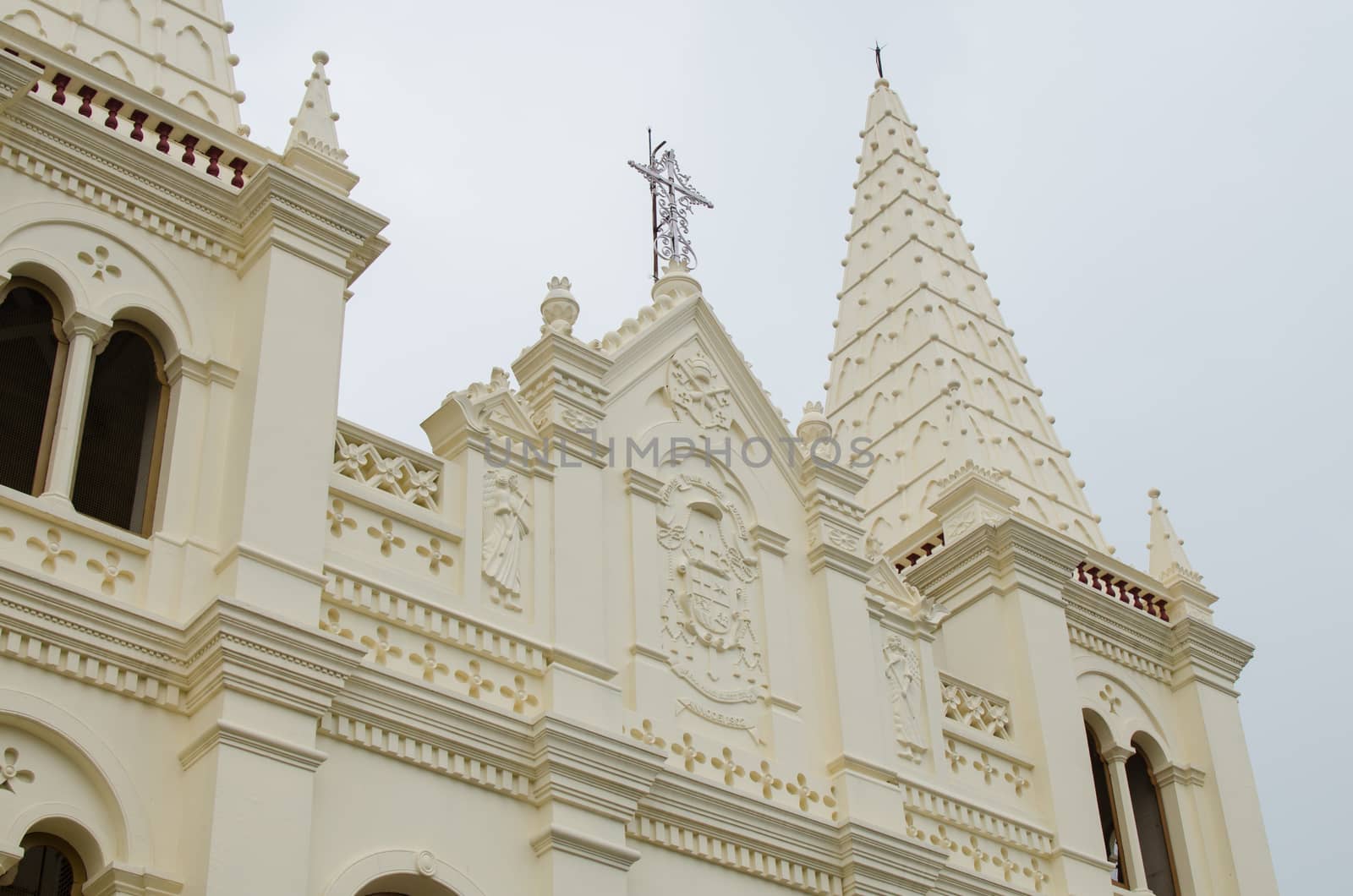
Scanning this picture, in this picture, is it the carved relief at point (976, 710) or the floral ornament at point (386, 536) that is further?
the carved relief at point (976, 710)

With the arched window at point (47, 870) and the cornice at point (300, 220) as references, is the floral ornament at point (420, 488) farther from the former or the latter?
A: the arched window at point (47, 870)

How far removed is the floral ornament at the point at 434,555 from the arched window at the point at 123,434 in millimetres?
2267

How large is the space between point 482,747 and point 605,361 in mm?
4346

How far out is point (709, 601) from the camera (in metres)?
17.3

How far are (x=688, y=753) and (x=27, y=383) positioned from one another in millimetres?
6245

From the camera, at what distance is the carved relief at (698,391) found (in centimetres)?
1848

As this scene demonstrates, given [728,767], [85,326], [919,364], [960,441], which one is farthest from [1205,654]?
[85,326]

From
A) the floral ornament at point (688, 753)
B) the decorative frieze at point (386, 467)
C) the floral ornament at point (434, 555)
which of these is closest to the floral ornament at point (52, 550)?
the decorative frieze at point (386, 467)

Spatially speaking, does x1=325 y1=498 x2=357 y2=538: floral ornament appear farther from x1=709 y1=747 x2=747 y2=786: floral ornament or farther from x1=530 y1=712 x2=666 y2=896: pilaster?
x1=709 y1=747 x2=747 y2=786: floral ornament

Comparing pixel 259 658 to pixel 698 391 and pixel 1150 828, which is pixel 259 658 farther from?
pixel 1150 828

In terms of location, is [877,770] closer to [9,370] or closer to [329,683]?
[329,683]

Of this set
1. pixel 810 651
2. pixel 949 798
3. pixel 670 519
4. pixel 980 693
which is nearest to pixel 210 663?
pixel 670 519

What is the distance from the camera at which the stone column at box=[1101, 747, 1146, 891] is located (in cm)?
1983

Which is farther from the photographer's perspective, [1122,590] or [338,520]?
[1122,590]
